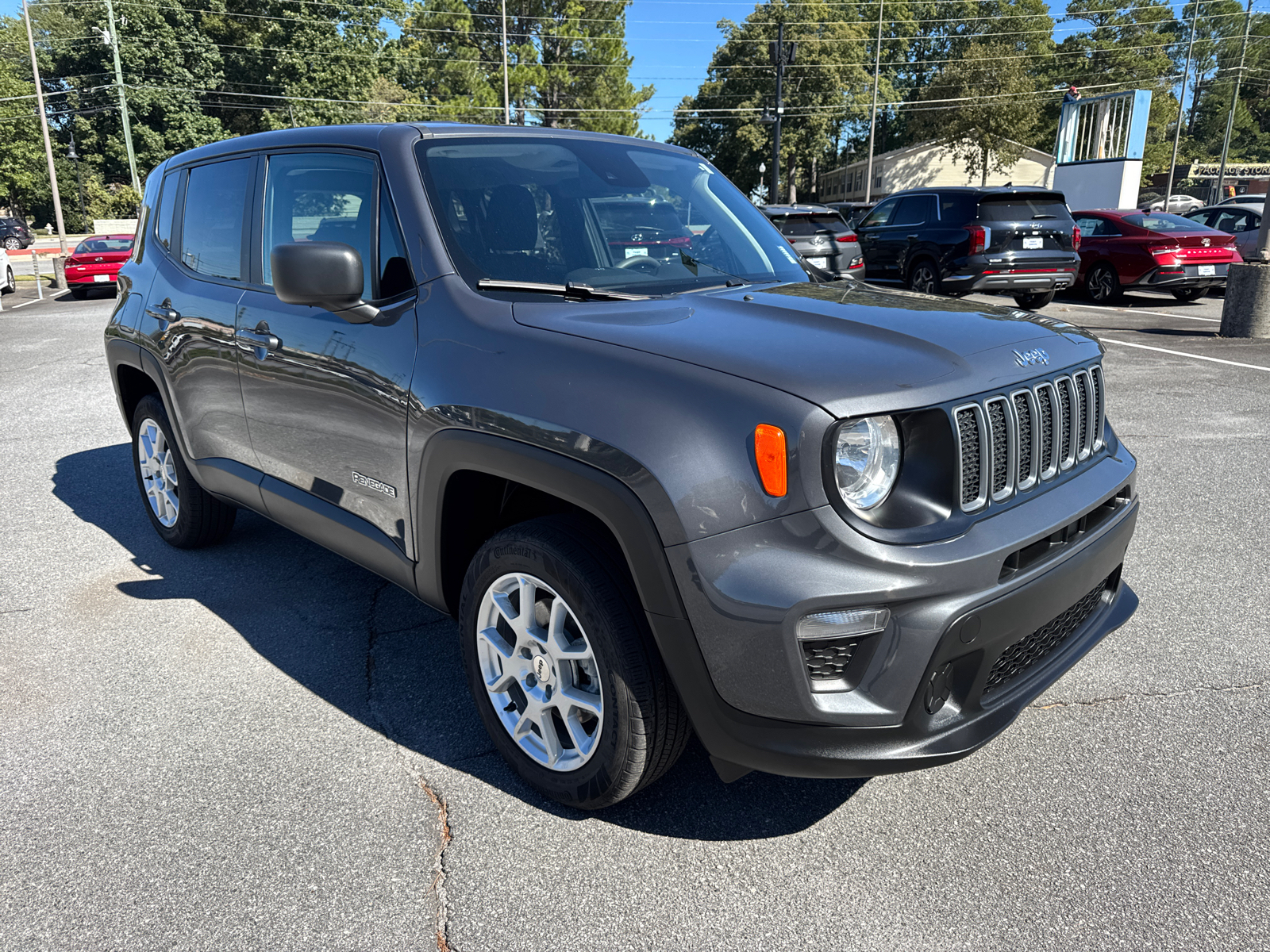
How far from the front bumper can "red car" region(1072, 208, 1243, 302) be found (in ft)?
48.7

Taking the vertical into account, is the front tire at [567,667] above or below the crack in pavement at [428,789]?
above

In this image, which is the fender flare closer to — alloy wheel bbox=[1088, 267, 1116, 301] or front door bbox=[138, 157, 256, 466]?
front door bbox=[138, 157, 256, 466]

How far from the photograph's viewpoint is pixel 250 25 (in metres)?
56.8

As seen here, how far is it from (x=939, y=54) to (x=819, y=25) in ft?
69.5

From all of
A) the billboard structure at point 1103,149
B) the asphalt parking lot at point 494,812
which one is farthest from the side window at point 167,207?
the billboard structure at point 1103,149

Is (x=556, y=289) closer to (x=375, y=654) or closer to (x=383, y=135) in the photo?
(x=383, y=135)

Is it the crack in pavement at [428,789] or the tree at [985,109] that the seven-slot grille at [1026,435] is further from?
the tree at [985,109]

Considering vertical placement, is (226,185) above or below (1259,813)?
above

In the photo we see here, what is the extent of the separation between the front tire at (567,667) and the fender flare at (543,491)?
13cm

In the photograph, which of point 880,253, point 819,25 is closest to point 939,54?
point 819,25

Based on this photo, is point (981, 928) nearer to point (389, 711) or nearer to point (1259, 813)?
point (1259, 813)

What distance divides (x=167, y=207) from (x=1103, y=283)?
50.3ft

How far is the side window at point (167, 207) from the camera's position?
427 cm

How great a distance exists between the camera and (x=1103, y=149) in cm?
3238
